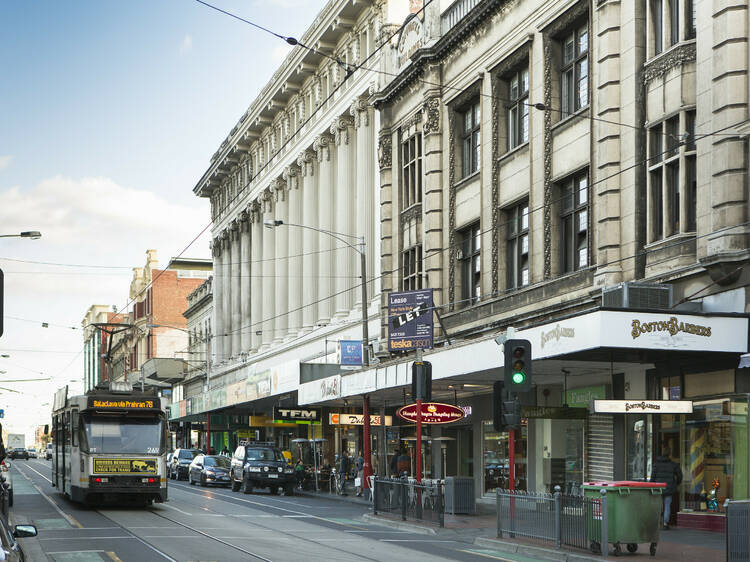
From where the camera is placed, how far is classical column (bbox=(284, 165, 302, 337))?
196ft

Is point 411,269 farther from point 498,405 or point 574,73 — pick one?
point 498,405

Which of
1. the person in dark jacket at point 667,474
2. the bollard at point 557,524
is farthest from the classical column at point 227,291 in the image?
the bollard at point 557,524

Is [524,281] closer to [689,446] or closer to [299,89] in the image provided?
[689,446]

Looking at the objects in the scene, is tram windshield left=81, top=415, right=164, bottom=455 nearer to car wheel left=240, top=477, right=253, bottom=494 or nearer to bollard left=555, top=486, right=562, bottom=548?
car wheel left=240, top=477, right=253, bottom=494

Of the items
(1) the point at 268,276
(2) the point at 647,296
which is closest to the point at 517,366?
(2) the point at 647,296

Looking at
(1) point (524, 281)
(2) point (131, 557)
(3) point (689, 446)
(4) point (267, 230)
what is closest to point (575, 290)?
(1) point (524, 281)

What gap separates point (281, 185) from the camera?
63.2m

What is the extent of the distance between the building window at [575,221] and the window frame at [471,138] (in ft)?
→ 19.4

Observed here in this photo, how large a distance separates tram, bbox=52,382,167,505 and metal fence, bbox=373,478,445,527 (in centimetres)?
572

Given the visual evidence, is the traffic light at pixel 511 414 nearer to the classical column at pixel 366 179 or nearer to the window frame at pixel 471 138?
the window frame at pixel 471 138

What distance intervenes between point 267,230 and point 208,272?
48.3 metres

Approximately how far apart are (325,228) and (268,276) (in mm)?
11502

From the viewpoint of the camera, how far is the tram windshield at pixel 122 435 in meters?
29.0

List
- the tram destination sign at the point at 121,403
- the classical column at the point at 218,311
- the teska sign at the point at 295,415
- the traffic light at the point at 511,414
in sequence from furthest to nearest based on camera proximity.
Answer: the classical column at the point at 218,311 < the teska sign at the point at 295,415 < the tram destination sign at the point at 121,403 < the traffic light at the point at 511,414
